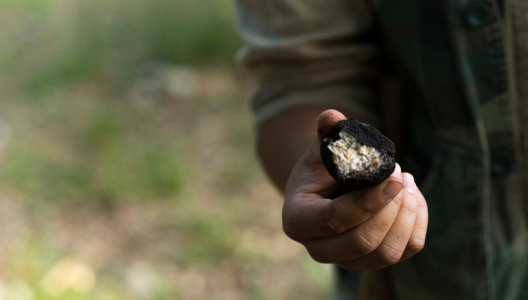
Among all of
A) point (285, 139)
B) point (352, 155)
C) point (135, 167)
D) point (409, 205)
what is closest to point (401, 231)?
point (409, 205)

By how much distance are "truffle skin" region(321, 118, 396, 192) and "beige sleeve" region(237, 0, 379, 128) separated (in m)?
0.55

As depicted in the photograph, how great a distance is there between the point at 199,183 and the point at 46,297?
1374mm

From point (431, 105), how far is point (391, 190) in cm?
65

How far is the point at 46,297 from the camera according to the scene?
6.77ft

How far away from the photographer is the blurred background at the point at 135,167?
103 inches

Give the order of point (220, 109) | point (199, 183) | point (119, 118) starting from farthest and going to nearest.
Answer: point (220, 109) → point (119, 118) → point (199, 183)

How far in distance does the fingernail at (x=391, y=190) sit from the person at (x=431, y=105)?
0.39 metres

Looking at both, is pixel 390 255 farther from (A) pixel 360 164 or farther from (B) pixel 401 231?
(A) pixel 360 164

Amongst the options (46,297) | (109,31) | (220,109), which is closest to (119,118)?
(220,109)

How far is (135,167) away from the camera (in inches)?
126

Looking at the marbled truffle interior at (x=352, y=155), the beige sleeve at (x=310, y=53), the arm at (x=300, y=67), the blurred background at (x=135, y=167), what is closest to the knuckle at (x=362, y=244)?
the marbled truffle interior at (x=352, y=155)

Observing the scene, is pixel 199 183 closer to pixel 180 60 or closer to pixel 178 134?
pixel 178 134

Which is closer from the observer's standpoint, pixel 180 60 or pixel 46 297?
pixel 46 297

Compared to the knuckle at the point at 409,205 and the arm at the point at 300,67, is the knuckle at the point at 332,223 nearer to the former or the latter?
the knuckle at the point at 409,205
